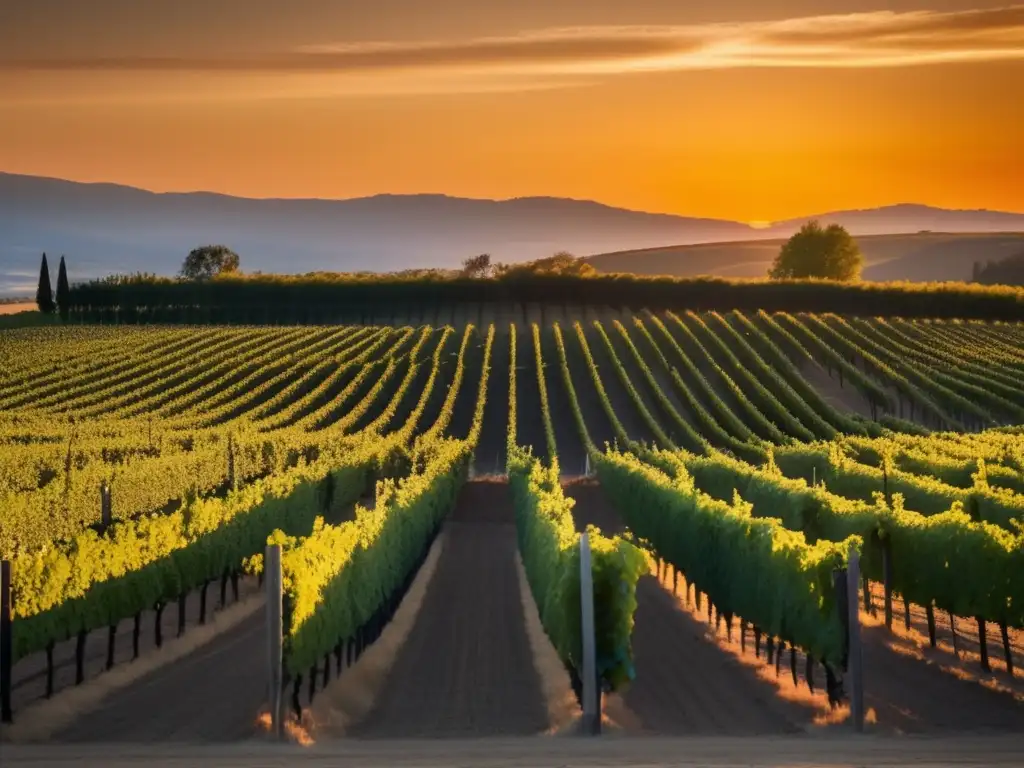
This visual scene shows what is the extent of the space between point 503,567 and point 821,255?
128720mm

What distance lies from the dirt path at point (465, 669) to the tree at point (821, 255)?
12705cm

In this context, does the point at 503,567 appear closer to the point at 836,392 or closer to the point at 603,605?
the point at 603,605

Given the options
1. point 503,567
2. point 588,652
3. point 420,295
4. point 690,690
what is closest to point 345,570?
point 690,690

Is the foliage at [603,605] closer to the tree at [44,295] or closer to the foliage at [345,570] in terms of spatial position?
the foliage at [345,570]

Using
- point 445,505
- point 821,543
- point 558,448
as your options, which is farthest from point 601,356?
point 821,543

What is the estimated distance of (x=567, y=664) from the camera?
50.4ft

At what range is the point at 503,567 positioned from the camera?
31250mm

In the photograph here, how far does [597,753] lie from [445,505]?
93.1 ft

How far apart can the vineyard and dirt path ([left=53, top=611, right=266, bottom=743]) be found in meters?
0.06

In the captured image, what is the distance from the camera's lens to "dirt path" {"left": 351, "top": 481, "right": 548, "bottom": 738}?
47.6 ft

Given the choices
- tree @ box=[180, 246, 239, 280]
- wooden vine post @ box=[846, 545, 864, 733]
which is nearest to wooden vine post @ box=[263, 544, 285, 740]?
wooden vine post @ box=[846, 545, 864, 733]

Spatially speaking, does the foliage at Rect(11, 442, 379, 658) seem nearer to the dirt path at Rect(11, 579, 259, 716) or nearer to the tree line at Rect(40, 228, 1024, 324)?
the dirt path at Rect(11, 579, 259, 716)

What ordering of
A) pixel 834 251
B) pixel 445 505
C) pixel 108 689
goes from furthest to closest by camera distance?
pixel 834 251
pixel 445 505
pixel 108 689

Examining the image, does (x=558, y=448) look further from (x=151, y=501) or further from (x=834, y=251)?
(x=834, y=251)
